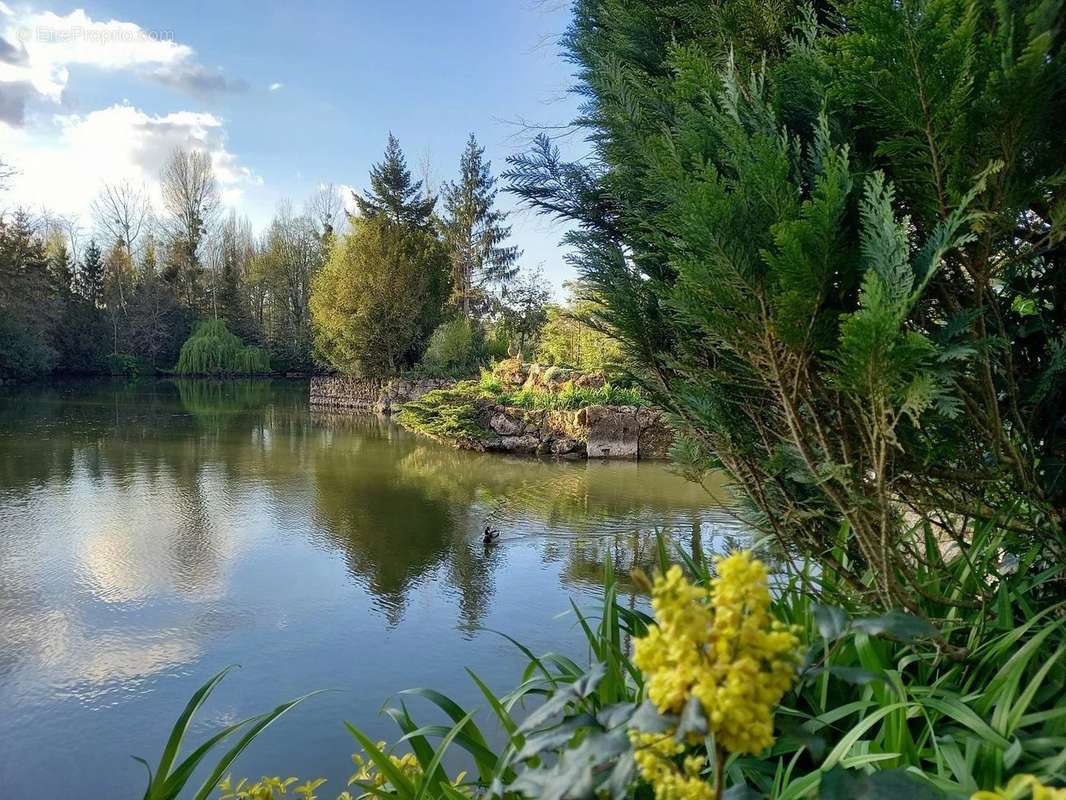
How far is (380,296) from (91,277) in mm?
14996

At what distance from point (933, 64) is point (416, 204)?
2082 centimetres

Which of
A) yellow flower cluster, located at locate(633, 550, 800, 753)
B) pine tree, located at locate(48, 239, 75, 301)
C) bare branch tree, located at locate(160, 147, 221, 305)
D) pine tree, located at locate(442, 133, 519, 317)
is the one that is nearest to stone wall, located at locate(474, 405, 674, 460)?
yellow flower cluster, located at locate(633, 550, 800, 753)

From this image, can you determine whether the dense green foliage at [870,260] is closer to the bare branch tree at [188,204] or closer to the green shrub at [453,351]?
the green shrub at [453,351]

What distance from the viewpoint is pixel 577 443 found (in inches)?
434

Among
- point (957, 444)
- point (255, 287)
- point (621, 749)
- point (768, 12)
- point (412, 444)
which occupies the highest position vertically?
point (255, 287)

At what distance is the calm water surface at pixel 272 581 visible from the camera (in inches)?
117

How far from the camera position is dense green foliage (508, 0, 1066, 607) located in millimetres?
1089

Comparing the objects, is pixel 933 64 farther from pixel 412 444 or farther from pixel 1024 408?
pixel 412 444

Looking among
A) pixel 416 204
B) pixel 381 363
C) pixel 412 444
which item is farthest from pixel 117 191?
pixel 412 444

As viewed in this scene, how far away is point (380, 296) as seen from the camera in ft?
59.1

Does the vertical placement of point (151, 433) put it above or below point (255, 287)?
below

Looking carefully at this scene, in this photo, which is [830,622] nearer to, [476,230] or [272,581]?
[272,581]

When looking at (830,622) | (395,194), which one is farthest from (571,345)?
(830,622)

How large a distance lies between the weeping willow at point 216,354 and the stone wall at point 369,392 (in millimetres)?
8389
